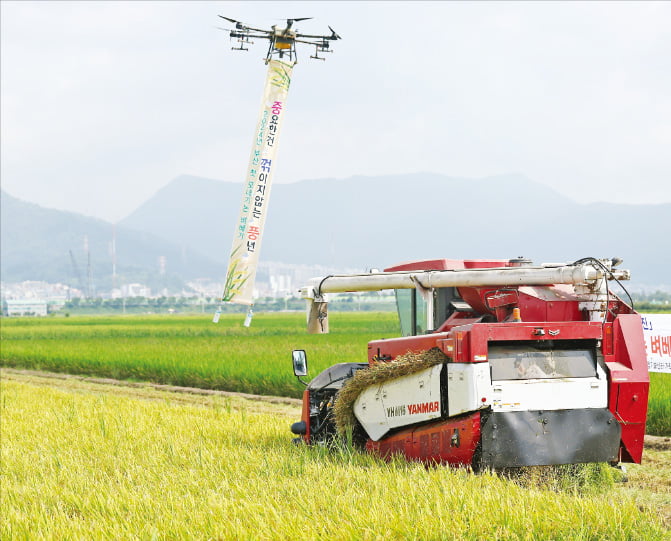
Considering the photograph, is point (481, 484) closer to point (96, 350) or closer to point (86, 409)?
point (86, 409)

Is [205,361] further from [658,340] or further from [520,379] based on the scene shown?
[520,379]

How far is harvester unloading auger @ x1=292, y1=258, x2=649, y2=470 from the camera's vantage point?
7074 mm

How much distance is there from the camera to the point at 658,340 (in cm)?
1312

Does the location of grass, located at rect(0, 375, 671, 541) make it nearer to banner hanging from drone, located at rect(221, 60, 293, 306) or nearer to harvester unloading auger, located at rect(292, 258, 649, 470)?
harvester unloading auger, located at rect(292, 258, 649, 470)

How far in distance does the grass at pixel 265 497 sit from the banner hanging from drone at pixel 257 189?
4.37 m

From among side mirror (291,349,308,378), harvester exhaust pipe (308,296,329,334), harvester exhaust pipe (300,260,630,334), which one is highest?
harvester exhaust pipe (300,260,630,334)

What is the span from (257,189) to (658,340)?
265 inches

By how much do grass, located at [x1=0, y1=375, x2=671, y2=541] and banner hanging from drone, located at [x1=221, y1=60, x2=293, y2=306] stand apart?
172 inches

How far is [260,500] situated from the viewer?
6.46 m

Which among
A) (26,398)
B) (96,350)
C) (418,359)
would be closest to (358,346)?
(96,350)

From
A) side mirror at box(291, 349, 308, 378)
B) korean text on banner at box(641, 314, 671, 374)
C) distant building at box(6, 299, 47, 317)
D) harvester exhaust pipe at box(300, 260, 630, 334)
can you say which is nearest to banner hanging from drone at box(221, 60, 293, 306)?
harvester exhaust pipe at box(300, 260, 630, 334)

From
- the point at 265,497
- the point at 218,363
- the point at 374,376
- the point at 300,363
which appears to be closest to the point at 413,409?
the point at 374,376

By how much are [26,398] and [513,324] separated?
38.5 feet

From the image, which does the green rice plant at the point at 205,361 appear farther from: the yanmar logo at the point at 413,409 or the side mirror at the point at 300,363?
the yanmar logo at the point at 413,409
